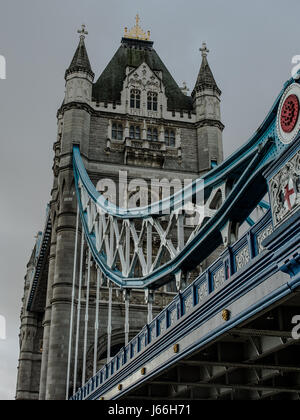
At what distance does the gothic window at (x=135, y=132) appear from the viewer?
124ft

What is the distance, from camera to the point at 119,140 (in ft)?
123

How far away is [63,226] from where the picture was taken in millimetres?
33000

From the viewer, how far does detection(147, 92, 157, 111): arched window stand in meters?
39.5

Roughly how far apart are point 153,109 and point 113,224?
55.8ft

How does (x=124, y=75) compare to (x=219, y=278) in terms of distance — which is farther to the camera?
(x=124, y=75)

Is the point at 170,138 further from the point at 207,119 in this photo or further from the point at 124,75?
the point at 124,75

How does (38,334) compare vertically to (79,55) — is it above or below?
below

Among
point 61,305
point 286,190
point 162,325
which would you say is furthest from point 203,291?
point 61,305

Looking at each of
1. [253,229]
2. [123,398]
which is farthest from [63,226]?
[253,229]

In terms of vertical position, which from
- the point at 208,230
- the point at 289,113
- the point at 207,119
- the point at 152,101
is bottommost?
the point at 289,113

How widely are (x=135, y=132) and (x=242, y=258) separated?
94.7 feet

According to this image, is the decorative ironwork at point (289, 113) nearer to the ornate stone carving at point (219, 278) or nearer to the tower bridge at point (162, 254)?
the tower bridge at point (162, 254)

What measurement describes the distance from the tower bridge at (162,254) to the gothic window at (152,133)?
7 cm

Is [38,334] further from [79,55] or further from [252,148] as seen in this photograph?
[252,148]
